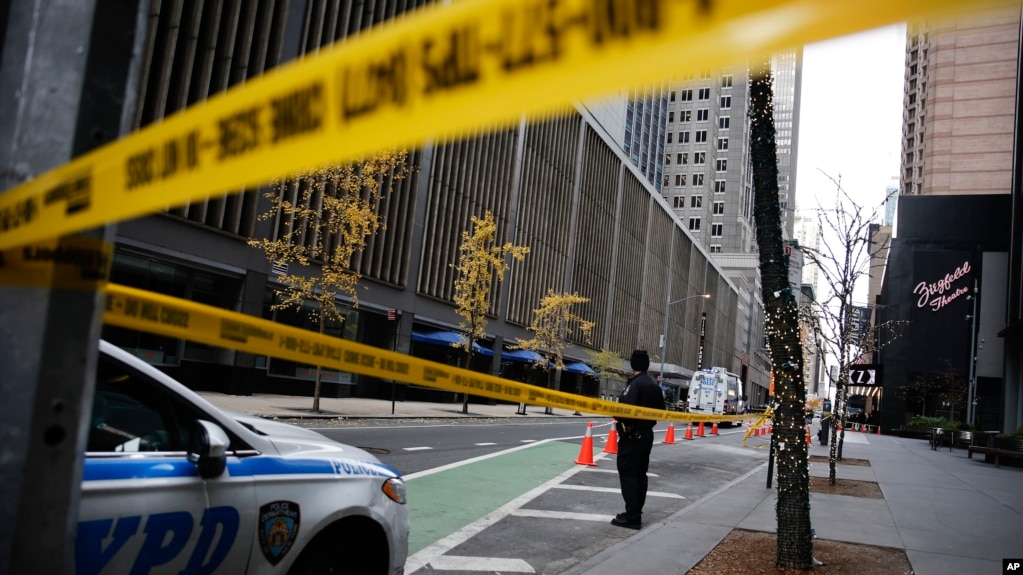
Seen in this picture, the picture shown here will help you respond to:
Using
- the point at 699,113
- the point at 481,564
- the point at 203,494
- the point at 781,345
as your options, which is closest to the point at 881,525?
the point at 781,345

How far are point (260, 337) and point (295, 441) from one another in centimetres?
135

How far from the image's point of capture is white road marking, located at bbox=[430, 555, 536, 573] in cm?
592

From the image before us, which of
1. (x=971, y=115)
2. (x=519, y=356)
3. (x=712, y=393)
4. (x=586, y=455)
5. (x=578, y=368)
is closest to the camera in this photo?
(x=586, y=455)

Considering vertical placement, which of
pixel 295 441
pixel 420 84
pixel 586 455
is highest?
pixel 420 84

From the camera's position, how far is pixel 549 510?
8.98m

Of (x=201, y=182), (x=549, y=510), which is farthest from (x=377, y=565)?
(x=549, y=510)

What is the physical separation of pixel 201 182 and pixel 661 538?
664cm

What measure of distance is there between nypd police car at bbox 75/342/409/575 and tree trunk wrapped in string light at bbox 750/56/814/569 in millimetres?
4006

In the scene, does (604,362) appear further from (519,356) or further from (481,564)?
(481,564)

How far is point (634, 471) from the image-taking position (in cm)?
812

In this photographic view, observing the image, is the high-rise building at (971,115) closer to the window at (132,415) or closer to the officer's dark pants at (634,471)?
the officer's dark pants at (634,471)

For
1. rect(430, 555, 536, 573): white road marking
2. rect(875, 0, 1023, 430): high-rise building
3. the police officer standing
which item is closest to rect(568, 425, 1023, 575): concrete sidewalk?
the police officer standing

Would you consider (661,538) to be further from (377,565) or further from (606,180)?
(606,180)

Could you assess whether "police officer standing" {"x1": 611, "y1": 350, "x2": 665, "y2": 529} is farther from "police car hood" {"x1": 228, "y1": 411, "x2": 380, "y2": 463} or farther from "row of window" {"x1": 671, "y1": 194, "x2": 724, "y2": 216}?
"row of window" {"x1": 671, "y1": 194, "x2": 724, "y2": 216}
